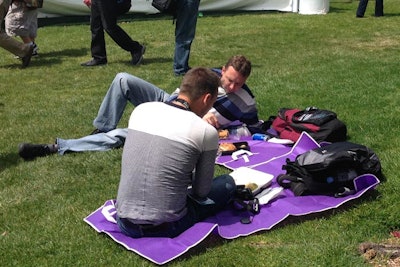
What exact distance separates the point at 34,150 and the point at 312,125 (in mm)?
2501

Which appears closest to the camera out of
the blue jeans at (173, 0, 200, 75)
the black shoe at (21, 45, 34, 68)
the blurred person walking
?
the blue jeans at (173, 0, 200, 75)

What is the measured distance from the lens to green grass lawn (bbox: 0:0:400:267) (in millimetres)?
3326

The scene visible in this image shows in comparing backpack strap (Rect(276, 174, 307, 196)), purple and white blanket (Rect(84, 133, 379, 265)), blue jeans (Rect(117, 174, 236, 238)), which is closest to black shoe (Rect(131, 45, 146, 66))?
purple and white blanket (Rect(84, 133, 379, 265))

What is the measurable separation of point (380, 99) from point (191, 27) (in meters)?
2.92

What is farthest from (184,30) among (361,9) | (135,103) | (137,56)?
(361,9)

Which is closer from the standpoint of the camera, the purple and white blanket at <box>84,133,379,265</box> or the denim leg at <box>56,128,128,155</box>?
the purple and white blanket at <box>84,133,379,265</box>

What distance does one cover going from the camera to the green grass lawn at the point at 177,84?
333 centimetres

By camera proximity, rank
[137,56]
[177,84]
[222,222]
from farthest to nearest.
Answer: [137,56] < [177,84] < [222,222]

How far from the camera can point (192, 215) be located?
349 centimetres

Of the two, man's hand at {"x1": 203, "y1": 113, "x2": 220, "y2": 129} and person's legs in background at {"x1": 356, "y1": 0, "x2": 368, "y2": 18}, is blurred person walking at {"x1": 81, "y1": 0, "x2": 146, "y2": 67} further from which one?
person's legs in background at {"x1": 356, "y1": 0, "x2": 368, "y2": 18}

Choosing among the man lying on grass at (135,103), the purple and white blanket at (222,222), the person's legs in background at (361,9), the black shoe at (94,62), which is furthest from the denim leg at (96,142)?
the person's legs in background at (361,9)

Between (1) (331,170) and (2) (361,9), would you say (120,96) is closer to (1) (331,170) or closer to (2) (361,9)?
(1) (331,170)

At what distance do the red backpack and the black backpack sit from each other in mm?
929

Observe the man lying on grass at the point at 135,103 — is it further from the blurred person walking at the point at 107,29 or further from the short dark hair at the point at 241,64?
the blurred person walking at the point at 107,29
